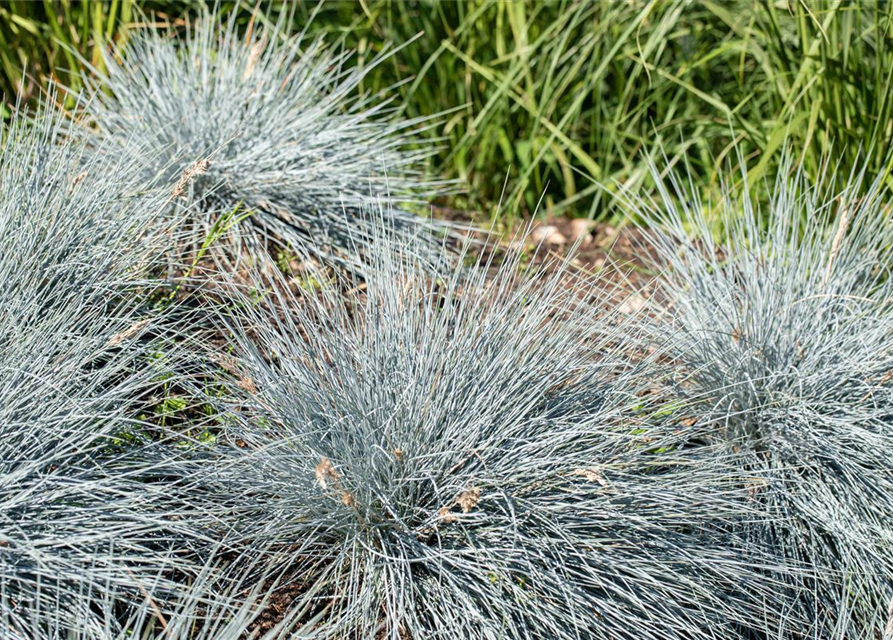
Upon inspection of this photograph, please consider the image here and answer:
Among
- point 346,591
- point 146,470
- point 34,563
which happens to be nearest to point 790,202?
point 346,591

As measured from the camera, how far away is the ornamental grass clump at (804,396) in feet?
6.84

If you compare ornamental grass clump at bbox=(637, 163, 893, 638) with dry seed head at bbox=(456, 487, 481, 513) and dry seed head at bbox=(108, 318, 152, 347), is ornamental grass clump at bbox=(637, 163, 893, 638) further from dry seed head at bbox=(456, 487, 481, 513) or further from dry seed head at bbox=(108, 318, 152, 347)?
dry seed head at bbox=(108, 318, 152, 347)

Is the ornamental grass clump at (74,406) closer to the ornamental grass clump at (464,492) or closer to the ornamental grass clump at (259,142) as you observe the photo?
the ornamental grass clump at (464,492)

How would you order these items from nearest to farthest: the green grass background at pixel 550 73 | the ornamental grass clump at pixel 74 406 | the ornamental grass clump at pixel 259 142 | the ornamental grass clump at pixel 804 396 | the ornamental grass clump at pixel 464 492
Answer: the ornamental grass clump at pixel 74 406
the ornamental grass clump at pixel 464 492
the ornamental grass clump at pixel 804 396
the ornamental grass clump at pixel 259 142
the green grass background at pixel 550 73

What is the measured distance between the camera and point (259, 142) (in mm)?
2924

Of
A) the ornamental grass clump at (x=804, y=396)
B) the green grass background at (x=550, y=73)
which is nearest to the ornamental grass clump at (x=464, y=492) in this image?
the ornamental grass clump at (x=804, y=396)

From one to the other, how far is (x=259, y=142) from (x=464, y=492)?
1.61 metres

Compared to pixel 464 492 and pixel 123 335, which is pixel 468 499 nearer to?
pixel 464 492

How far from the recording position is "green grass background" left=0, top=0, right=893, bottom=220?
3422 mm

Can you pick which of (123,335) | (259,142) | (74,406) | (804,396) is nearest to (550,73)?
(259,142)

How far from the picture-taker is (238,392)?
2.05 m

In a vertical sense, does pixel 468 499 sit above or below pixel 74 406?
above

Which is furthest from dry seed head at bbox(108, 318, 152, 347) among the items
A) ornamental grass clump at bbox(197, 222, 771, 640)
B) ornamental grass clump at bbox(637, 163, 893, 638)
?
ornamental grass clump at bbox(637, 163, 893, 638)

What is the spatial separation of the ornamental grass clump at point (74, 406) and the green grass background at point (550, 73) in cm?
128
